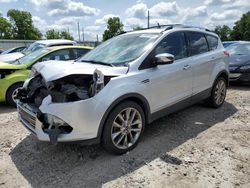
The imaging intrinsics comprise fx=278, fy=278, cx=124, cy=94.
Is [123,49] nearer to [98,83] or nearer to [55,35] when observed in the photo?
[98,83]

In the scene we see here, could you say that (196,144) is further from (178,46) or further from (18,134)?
Answer: (18,134)

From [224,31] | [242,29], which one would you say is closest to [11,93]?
[242,29]

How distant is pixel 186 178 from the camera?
3.41m

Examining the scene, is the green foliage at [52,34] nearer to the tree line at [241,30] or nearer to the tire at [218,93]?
the tree line at [241,30]

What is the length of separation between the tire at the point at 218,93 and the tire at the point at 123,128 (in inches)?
94.9

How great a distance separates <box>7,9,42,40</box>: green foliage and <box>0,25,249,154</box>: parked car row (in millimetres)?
62846

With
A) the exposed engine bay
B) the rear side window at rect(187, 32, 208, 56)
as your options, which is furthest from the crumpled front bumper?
the rear side window at rect(187, 32, 208, 56)

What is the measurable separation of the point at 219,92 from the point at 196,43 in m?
1.40

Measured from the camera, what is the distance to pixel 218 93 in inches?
240

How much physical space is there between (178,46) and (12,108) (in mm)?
4249

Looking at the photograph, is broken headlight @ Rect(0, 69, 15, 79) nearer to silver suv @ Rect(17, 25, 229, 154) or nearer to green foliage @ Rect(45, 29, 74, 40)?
silver suv @ Rect(17, 25, 229, 154)

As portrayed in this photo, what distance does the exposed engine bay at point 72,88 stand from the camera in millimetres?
3537

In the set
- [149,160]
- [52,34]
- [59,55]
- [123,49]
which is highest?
[52,34]

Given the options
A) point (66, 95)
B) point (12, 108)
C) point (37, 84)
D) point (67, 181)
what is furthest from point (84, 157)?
point (12, 108)
